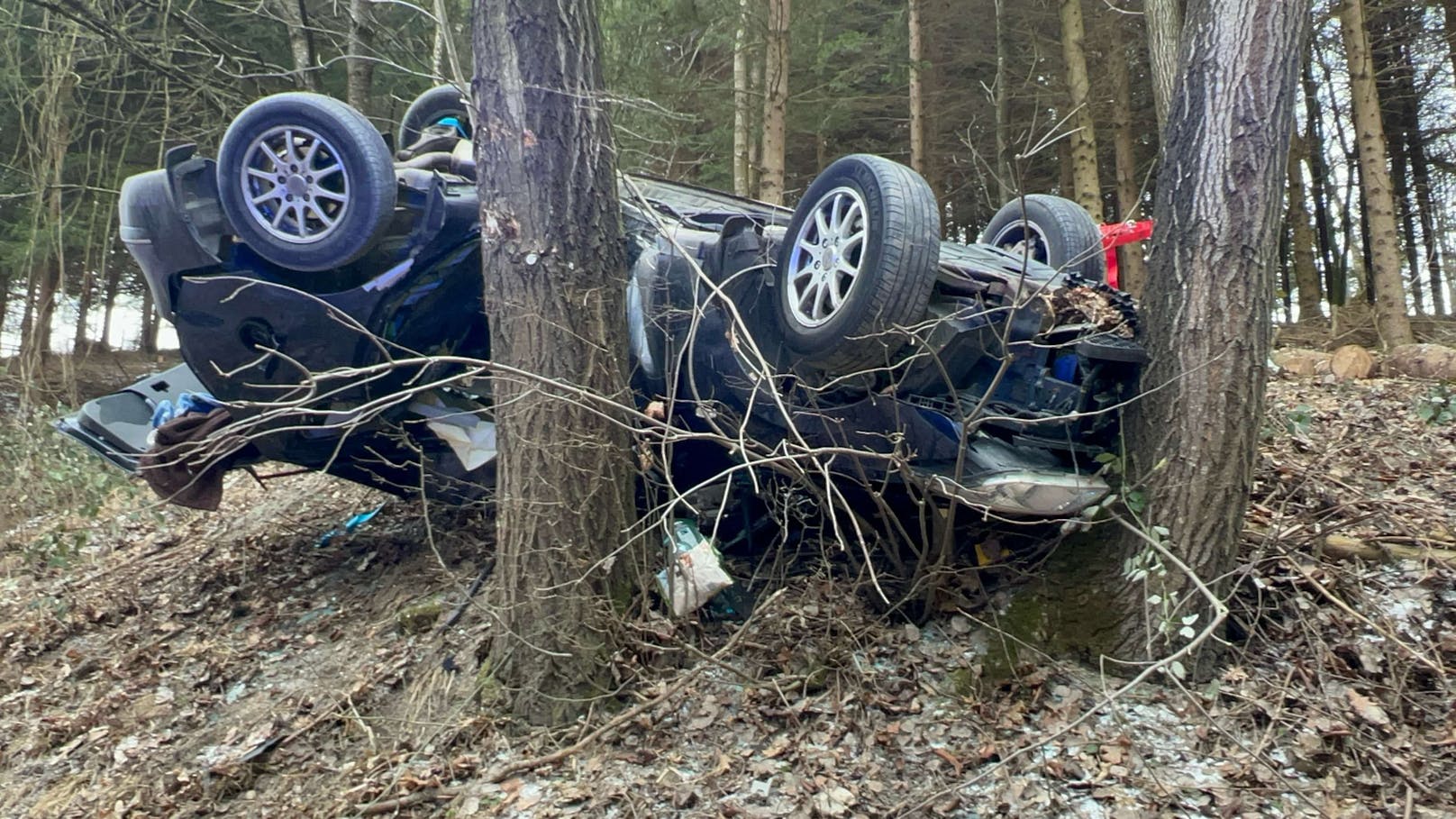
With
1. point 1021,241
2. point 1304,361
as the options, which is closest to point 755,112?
point 1021,241

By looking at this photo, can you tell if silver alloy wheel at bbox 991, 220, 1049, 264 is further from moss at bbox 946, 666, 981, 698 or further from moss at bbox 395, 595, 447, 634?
moss at bbox 395, 595, 447, 634

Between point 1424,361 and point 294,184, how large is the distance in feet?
28.4

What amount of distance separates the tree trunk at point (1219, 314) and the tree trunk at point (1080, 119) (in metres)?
6.06

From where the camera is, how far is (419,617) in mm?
4855

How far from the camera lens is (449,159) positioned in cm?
498

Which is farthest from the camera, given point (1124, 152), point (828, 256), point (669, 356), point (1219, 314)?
point (1124, 152)

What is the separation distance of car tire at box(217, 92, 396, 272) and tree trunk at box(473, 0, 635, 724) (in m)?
0.81

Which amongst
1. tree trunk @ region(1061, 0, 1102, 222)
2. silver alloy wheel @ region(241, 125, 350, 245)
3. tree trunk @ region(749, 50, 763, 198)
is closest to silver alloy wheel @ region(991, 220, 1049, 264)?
silver alloy wheel @ region(241, 125, 350, 245)

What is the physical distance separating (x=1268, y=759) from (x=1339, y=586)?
953 mm

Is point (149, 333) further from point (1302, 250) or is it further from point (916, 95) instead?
point (1302, 250)

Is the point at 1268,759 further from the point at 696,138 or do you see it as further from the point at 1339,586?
the point at 696,138

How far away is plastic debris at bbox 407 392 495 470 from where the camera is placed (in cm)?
479

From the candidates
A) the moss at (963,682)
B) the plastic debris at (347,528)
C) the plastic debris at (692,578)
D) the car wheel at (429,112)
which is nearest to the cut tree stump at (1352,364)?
the moss at (963,682)

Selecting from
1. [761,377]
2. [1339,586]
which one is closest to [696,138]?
[761,377]
